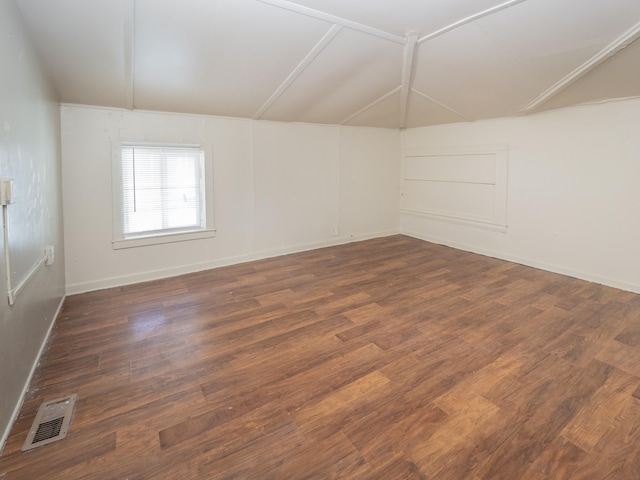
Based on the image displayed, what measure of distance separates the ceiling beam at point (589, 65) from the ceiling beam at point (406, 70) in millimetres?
1342

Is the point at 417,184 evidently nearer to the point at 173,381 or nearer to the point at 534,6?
the point at 534,6

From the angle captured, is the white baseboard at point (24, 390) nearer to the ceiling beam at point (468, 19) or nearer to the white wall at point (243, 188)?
the white wall at point (243, 188)

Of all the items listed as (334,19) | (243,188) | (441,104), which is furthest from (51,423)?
(441,104)

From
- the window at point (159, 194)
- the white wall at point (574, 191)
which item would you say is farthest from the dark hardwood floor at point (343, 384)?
the window at point (159, 194)

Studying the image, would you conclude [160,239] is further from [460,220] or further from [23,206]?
[460,220]

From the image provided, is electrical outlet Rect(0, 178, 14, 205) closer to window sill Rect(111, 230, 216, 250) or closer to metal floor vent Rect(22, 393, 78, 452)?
metal floor vent Rect(22, 393, 78, 452)

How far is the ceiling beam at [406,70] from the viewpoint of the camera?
116 inches

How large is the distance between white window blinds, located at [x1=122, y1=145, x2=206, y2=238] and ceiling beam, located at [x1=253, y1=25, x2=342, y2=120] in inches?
37.7

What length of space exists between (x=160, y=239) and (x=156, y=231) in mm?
149

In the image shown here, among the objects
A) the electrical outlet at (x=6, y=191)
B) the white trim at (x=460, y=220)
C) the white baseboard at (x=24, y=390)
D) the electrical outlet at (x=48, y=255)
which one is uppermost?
the electrical outlet at (x=6, y=191)

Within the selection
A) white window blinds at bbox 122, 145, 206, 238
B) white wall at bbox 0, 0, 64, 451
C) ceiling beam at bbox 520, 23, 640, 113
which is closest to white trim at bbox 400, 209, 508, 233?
ceiling beam at bbox 520, 23, 640, 113

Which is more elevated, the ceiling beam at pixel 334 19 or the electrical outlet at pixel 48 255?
the ceiling beam at pixel 334 19

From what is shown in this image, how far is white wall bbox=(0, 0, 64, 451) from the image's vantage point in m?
1.60

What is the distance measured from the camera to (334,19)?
2.52 m
